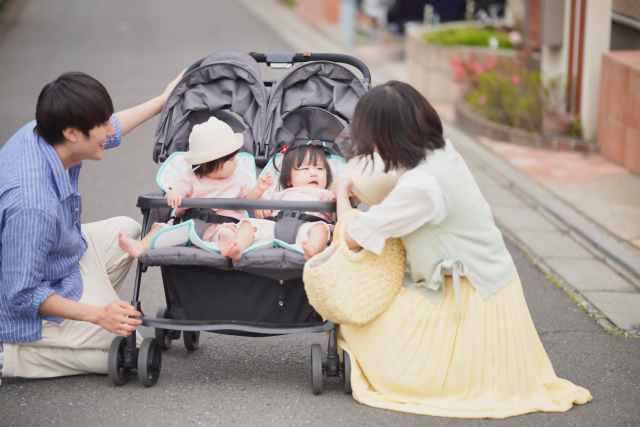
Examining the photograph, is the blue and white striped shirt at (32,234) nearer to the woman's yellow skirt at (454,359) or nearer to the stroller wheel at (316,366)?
the stroller wheel at (316,366)

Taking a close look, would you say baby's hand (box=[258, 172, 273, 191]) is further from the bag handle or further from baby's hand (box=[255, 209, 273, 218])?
the bag handle

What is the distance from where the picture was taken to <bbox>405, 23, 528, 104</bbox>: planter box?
9195 mm

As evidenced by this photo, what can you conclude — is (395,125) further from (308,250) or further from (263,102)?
(263,102)

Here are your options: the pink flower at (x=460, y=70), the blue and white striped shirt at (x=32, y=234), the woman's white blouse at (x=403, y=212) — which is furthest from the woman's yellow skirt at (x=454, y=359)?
the pink flower at (x=460, y=70)

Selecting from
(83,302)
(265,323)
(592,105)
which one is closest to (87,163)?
(83,302)

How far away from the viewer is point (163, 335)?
3539 millimetres

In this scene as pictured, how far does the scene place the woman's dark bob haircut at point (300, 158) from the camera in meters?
3.62

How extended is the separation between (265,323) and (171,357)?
77 centimetres

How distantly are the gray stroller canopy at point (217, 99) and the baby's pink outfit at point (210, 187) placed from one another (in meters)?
0.36

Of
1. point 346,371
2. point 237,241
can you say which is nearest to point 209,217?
point 237,241

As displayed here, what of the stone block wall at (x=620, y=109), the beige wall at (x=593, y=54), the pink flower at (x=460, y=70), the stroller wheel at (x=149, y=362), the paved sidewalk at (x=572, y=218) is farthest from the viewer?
the pink flower at (x=460, y=70)

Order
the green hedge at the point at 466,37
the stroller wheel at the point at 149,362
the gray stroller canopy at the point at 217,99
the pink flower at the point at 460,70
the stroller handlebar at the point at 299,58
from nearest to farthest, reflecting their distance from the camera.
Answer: the stroller wheel at the point at 149,362, the gray stroller canopy at the point at 217,99, the stroller handlebar at the point at 299,58, the pink flower at the point at 460,70, the green hedge at the point at 466,37

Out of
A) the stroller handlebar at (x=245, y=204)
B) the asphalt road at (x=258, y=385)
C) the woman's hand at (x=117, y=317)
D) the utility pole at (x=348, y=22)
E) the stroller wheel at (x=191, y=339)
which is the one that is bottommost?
the asphalt road at (x=258, y=385)

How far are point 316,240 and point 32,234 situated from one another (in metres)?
1.21
